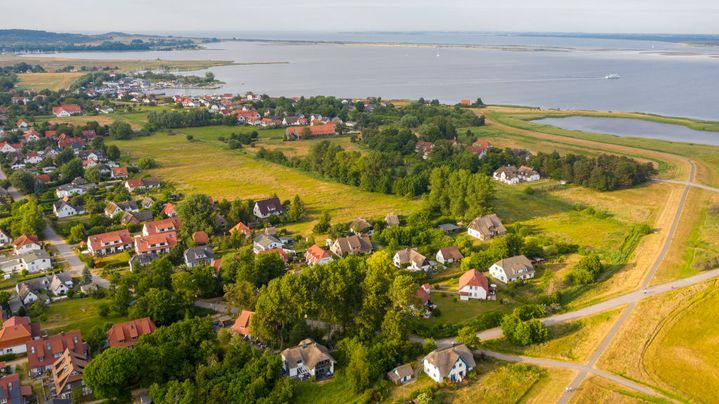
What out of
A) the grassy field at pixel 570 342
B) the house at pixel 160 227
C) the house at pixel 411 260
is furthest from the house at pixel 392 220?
the grassy field at pixel 570 342

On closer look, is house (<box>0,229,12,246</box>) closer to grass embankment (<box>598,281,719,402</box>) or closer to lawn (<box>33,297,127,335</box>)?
lawn (<box>33,297,127,335</box>)

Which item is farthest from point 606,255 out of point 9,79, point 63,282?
point 9,79

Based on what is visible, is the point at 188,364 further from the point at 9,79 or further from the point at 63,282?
the point at 9,79

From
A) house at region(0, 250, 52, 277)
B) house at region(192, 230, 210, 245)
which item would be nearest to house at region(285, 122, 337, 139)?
house at region(192, 230, 210, 245)

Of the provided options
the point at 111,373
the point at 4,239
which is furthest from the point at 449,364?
the point at 4,239

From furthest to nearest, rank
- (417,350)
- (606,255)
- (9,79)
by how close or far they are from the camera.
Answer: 1. (9,79)
2. (606,255)
3. (417,350)

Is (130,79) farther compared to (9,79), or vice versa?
(130,79)
